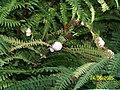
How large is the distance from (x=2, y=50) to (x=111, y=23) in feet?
3.35

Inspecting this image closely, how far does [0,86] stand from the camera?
155cm

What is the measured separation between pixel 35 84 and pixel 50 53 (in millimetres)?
293

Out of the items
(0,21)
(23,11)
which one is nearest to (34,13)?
(23,11)

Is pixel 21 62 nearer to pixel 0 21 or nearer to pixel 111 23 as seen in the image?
pixel 0 21

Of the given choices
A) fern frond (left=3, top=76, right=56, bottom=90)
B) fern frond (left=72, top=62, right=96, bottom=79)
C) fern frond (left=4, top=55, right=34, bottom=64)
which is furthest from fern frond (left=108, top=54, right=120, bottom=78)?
fern frond (left=4, top=55, right=34, bottom=64)

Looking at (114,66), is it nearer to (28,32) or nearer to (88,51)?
(88,51)

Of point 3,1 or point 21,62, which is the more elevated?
point 3,1

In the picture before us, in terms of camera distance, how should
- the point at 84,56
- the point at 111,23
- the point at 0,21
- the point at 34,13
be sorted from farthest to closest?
the point at 111,23, the point at 34,13, the point at 84,56, the point at 0,21

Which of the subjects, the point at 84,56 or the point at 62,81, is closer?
the point at 62,81

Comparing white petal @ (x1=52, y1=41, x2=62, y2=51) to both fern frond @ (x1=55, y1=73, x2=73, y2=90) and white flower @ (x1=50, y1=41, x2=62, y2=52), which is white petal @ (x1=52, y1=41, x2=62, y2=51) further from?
fern frond @ (x1=55, y1=73, x2=73, y2=90)

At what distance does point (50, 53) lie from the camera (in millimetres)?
1777

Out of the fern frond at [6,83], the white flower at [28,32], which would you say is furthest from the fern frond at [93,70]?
the white flower at [28,32]

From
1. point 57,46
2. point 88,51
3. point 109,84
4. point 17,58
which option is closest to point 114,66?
point 109,84

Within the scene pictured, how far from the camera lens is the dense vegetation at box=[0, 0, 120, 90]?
1.52m
